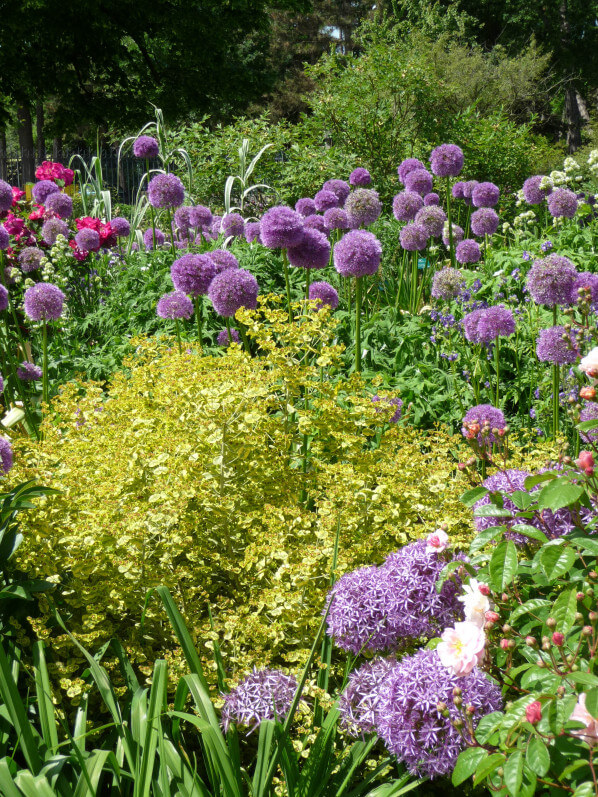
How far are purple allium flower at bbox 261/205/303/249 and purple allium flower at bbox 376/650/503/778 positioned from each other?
7.55 ft

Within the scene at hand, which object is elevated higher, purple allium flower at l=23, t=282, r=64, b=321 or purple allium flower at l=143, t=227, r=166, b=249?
purple allium flower at l=23, t=282, r=64, b=321

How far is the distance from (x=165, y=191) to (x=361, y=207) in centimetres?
127

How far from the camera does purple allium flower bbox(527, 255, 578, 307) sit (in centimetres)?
284

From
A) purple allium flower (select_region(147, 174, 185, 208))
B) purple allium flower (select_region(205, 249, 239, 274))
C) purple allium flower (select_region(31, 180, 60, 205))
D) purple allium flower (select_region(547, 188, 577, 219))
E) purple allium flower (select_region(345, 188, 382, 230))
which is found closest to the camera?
purple allium flower (select_region(205, 249, 239, 274))

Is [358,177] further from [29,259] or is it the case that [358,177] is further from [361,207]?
[29,259]

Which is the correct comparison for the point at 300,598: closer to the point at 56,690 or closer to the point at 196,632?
A: the point at 196,632

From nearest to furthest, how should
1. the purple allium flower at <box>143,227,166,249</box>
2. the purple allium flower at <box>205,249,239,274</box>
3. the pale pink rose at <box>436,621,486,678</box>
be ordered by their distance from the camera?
the pale pink rose at <box>436,621,486,678</box>
the purple allium flower at <box>205,249,239,274</box>
the purple allium flower at <box>143,227,166,249</box>

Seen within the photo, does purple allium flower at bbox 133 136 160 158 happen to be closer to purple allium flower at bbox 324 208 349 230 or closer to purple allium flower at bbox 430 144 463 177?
purple allium flower at bbox 324 208 349 230

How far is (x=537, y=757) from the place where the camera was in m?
1.11

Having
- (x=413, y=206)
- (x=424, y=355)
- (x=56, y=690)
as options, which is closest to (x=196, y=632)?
(x=56, y=690)

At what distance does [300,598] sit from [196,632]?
0.95ft

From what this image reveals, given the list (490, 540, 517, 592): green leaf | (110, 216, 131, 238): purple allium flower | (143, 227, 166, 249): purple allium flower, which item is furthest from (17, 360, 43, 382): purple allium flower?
(143, 227, 166, 249): purple allium flower

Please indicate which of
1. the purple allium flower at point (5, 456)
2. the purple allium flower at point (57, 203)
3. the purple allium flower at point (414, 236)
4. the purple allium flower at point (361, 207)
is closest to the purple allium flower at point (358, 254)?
the purple allium flower at point (361, 207)

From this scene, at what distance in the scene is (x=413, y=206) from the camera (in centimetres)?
502
